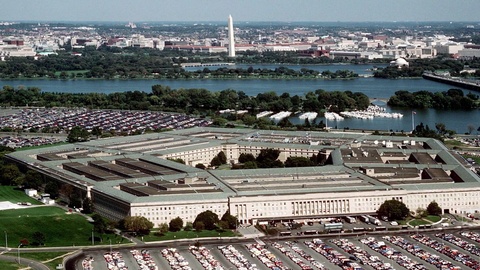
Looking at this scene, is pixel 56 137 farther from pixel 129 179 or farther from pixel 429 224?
pixel 429 224

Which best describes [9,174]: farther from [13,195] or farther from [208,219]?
[208,219]

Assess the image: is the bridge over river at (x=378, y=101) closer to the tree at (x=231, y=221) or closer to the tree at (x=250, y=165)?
the tree at (x=250, y=165)

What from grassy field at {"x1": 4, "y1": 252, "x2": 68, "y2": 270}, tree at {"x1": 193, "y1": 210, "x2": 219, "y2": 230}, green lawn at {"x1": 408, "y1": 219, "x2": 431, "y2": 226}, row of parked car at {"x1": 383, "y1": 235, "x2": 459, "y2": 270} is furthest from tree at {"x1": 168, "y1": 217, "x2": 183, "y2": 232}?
green lawn at {"x1": 408, "y1": 219, "x2": 431, "y2": 226}

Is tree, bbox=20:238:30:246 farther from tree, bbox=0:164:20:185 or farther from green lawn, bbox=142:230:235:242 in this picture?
tree, bbox=0:164:20:185

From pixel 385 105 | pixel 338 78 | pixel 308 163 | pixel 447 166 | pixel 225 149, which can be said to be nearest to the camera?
pixel 447 166

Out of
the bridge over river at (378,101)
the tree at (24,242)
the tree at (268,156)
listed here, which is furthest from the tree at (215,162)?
the bridge over river at (378,101)

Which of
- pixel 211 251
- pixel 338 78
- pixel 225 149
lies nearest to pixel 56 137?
pixel 225 149
